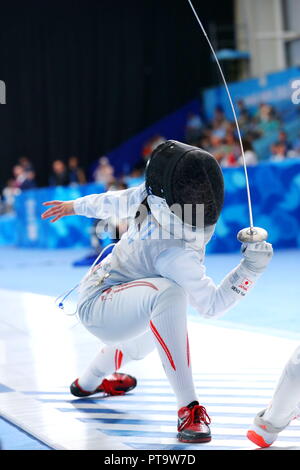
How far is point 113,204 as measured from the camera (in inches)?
95.0

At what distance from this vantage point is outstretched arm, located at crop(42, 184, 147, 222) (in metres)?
2.39

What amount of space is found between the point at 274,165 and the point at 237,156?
44.7 inches

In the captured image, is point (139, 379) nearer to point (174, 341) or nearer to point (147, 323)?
point (147, 323)

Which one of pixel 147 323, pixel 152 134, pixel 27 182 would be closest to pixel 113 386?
pixel 147 323

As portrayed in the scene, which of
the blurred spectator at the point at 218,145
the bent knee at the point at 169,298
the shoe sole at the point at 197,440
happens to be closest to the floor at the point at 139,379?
the shoe sole at the point at 197,440

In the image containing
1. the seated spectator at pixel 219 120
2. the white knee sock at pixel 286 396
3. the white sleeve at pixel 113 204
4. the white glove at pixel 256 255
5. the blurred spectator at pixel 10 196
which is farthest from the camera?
the blurred spectator at pixel 10 196

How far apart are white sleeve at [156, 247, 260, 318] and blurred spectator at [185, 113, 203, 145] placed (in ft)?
34.7

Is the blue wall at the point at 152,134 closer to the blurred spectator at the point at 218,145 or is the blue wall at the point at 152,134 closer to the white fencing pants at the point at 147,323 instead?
the blurred spectator at the point at 218,145

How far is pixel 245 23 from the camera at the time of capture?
1506 centimetres

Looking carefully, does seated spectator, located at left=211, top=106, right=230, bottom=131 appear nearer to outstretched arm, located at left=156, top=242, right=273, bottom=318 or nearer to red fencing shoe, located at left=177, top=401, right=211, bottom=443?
outstretched arm, located at left=156, top=242, right=273, bottom=318

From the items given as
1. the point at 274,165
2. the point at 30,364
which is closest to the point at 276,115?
the point at 274,165

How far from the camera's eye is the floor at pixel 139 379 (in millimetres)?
2135

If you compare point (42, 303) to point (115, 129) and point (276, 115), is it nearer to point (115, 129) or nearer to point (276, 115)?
point (276, 115)

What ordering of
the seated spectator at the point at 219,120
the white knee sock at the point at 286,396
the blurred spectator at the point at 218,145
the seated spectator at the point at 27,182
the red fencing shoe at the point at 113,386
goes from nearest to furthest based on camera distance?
the white knee sock at the point at 286,396
the red fencing shoe at the point at 113,386
the blurred spectator at the point at 218,145
the seated spectator at the point at 219,120
the seated spectator at the point at 27,182
